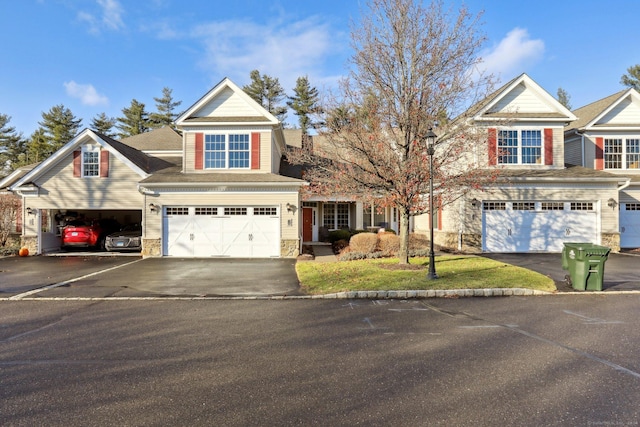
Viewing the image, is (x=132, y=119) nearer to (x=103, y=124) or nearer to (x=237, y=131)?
(x=103, y=124)

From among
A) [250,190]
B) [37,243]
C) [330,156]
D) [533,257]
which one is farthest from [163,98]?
[533,257]

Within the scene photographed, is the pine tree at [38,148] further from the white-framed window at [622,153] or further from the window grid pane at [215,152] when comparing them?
the white-framed window at [622,153]

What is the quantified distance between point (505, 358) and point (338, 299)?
4229mm

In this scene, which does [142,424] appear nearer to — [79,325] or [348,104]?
[79,325]

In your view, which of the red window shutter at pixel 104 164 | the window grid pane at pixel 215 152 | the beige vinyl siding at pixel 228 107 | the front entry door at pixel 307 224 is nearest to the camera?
the red window shutter at pixel 104 164

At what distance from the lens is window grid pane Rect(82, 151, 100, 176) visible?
690 inches

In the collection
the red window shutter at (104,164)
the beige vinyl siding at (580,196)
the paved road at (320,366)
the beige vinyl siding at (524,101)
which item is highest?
the beige vinyl siding at (524,101)

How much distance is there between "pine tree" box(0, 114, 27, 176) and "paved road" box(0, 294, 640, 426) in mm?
51624

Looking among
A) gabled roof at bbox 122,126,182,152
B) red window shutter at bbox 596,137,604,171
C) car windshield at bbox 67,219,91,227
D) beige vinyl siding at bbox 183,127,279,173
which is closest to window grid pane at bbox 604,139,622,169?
red window shutter at bbox 596,137,604,171

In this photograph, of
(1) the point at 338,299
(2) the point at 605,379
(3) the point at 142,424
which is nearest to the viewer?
(3) the point at 142,424

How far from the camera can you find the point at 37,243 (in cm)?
1750

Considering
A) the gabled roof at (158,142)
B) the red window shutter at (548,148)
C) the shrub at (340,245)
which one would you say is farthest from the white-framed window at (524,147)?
the gabled roof at (158,142)

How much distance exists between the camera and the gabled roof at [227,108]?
17.5 meters

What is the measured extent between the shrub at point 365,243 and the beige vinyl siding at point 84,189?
35.3ft
